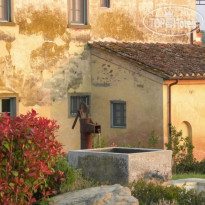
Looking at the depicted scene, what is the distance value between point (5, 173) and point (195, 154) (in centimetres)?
1151

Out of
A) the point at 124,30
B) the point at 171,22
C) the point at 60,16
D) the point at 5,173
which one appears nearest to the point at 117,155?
the point at 5,173

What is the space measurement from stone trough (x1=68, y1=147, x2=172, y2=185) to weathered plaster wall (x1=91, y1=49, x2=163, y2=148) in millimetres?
6629

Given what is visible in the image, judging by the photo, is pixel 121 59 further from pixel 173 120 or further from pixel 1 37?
pixel 1 37

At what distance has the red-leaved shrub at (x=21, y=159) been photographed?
937cm

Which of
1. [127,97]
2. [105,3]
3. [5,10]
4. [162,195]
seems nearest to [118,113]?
[127,97]

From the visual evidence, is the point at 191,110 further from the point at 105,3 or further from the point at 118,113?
the point at 105,3

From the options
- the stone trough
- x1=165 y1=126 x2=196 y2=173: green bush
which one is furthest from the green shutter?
the stone trough

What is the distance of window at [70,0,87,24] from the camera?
67.6 ft

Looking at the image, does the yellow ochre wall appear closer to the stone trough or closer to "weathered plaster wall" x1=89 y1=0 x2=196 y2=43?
"weathered plaster wall" x1=89 y1=0 x2=196 y2=43

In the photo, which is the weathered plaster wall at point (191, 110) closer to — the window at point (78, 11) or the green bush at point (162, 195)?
the window at point (78, 11)

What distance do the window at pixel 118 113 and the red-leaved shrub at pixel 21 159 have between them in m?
10.4

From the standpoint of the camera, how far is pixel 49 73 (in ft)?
65.0

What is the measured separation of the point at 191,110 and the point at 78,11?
4.91 meters

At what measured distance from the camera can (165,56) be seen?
69.2 ft
